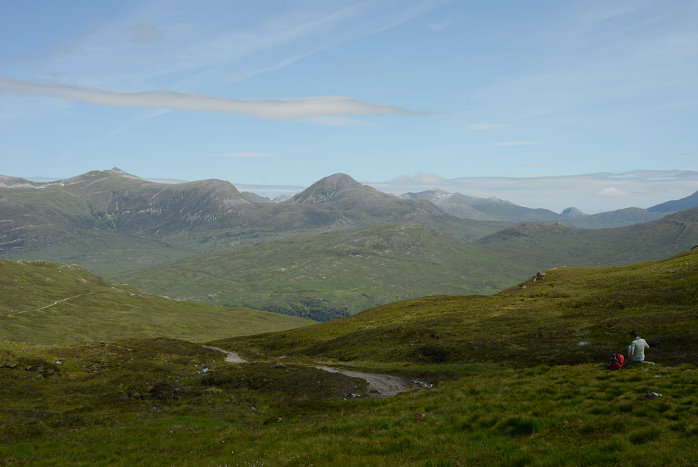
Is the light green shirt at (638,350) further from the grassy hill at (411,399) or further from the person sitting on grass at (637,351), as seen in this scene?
the grassy hill at (411,399)

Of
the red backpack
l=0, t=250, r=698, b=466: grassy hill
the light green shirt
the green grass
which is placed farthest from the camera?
the light green shirt

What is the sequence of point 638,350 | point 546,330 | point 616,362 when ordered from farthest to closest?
point 546,330
point 638,350
point 616,362

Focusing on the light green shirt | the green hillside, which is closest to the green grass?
the light green shirt

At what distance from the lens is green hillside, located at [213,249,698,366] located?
48.2 m

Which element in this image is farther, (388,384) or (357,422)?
(388,384)

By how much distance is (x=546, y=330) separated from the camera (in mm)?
62906

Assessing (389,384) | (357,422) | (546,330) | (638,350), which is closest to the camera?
(357,422)

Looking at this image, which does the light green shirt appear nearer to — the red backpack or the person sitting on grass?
the person sitting on grass

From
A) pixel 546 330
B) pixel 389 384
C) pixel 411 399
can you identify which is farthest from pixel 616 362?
pixel 546 330

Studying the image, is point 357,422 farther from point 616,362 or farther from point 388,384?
point 388,384

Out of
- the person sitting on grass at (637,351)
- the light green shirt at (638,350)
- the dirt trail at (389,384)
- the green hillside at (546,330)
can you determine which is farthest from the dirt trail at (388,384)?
the light green shirt at (638,350)

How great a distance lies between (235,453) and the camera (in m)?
20.6

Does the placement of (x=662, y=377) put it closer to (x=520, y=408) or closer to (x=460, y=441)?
(x=520, y=408)

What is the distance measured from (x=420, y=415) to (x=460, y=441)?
6.20 metres
